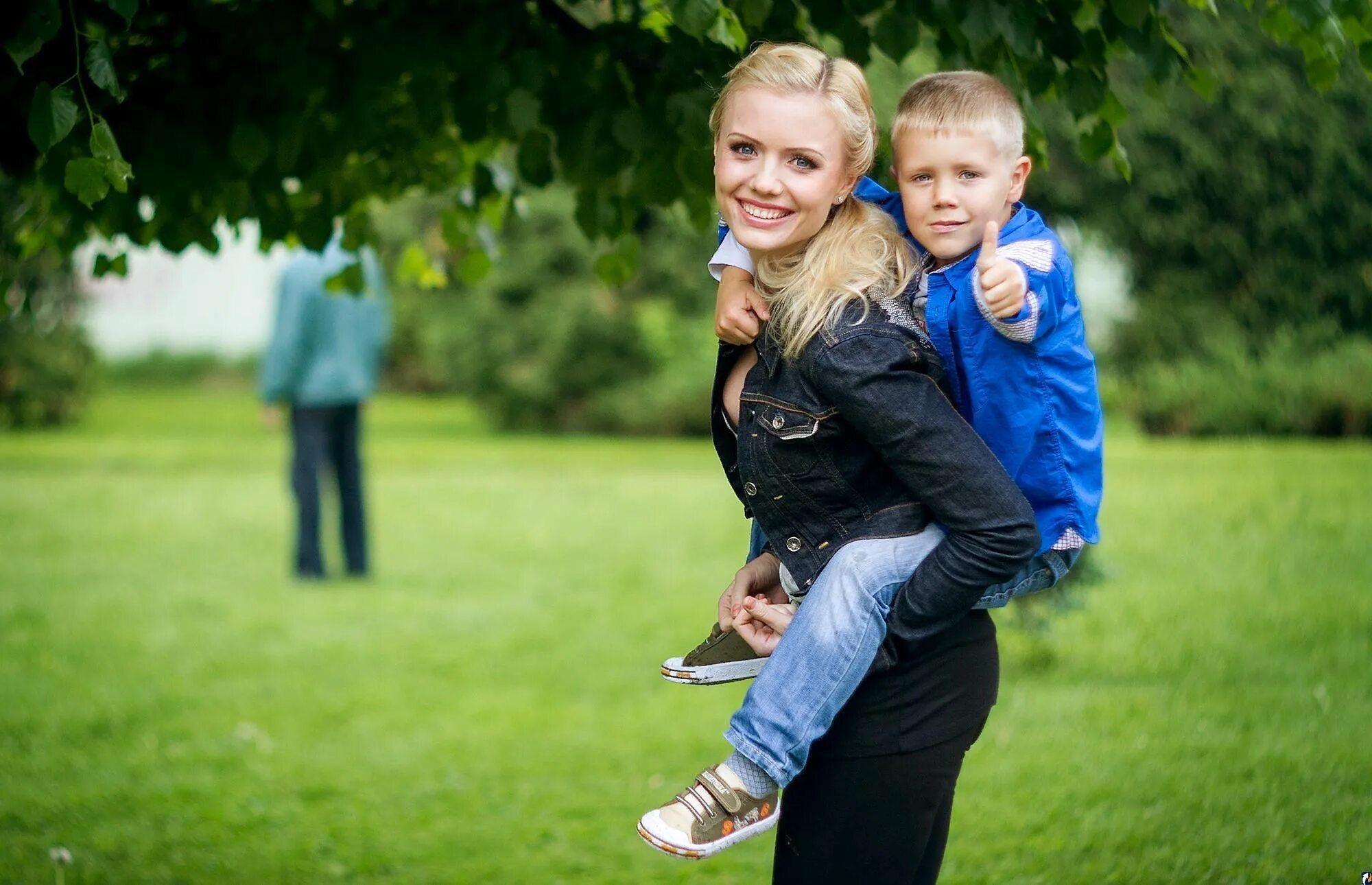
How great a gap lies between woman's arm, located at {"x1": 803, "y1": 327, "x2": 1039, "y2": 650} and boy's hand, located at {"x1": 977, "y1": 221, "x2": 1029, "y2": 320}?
144 mm

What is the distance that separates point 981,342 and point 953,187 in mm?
261

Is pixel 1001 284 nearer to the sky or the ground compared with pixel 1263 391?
nearer to the sky

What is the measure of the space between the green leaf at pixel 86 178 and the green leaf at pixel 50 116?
0.17 ft

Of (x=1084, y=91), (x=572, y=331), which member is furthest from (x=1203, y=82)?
(x=572, y=331)

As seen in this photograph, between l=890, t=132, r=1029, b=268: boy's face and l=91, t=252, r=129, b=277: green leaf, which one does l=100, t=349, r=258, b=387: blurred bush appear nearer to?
l=91, t=252, r=129, b=277: green leaf

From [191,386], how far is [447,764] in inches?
851

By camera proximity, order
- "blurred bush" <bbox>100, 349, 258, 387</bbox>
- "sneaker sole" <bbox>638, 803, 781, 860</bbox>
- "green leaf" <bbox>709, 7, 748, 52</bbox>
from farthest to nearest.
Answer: "blurred bush" <bbox>100, 349, 258, 387</bbox>, "green leaf" <bbox>709, 7, 748, 52</bbox>, "sneaker sole" <bbox>638, 803, 781, 860</bbox>

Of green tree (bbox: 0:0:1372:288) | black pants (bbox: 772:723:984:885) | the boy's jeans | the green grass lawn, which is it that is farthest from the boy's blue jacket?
the green grass lawn

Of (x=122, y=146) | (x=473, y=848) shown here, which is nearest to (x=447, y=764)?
(x=473, y=848)

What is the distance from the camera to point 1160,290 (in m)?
16.3

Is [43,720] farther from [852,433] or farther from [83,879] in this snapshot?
[852,433]

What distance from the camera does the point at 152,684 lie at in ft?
23.4

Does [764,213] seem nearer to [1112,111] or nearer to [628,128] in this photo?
[628,128]

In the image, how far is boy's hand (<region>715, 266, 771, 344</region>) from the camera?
2.33 metres
